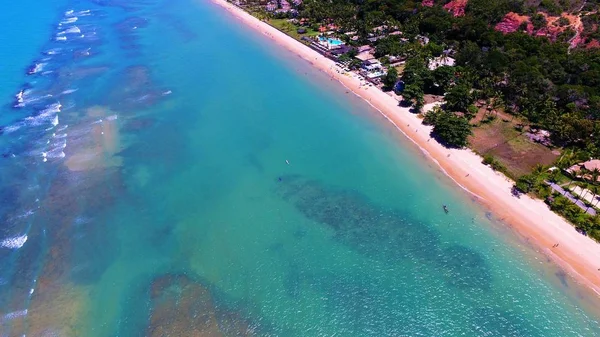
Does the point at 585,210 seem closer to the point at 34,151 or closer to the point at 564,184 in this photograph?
the point at 564,184

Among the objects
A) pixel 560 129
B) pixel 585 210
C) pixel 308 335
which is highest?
pixel 560 129

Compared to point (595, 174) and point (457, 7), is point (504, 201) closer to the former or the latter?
point (595, 174)

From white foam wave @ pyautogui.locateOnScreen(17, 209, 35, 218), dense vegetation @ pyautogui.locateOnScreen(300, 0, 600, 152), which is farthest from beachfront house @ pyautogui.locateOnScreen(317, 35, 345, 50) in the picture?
white foam wave @ pyautogui.locateOnScreen(17, 209, 35, 218)

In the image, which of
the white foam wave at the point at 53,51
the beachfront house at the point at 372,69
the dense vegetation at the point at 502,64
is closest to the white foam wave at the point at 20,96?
the white foam wave at the point at 53,51

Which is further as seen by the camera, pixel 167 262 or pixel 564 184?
pixel 564 184

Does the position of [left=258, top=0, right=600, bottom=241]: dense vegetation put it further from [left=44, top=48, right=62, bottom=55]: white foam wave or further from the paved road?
[left=44, top=48, right=62, bottom=55]: white foam wave

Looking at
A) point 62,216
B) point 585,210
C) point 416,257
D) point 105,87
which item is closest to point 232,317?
point 416,257
